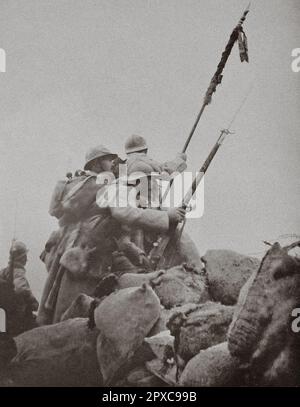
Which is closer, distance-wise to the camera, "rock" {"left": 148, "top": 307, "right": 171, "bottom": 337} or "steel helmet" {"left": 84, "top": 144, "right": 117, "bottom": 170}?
"rock" {"left": 148, "top": 307, "right": 171, "bottom": 337}

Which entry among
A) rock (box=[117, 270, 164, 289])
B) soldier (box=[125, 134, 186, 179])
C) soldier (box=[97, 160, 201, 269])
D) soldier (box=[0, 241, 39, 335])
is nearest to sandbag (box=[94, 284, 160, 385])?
rock (box=[117, 270, 164, 289])

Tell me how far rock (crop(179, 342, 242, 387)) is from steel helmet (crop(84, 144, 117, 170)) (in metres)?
2.77

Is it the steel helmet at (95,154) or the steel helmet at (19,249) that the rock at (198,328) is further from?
the steel helmet at (95,154)

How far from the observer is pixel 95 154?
24.7ft

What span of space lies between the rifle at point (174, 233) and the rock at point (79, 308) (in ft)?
2.80

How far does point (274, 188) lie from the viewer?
7.52m

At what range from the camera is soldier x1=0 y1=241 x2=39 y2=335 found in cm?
692

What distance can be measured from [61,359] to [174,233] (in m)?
1.93

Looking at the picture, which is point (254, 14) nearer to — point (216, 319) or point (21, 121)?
point (21, 121)
